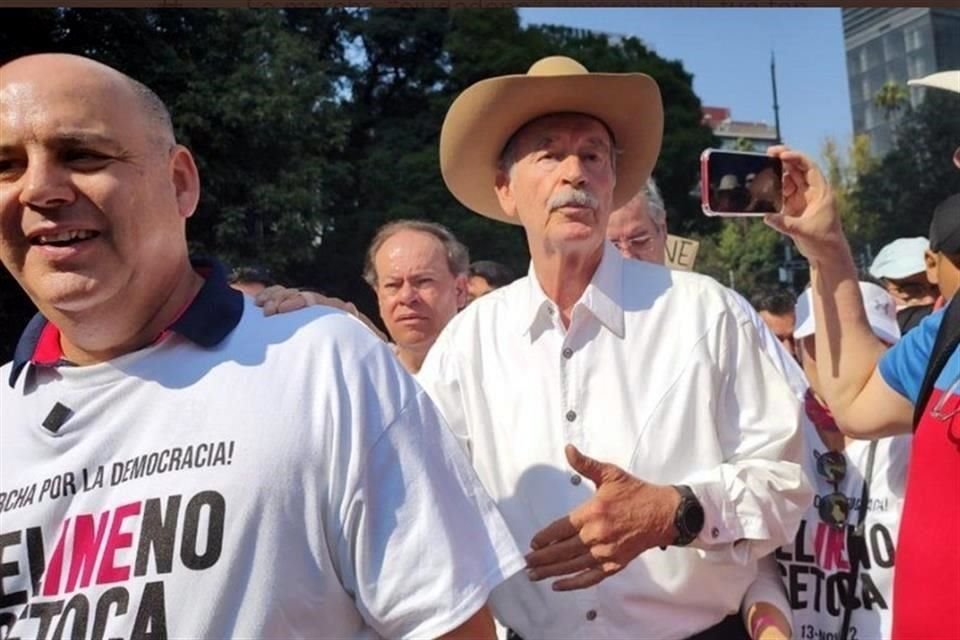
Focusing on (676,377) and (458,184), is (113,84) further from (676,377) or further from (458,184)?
(458,184)

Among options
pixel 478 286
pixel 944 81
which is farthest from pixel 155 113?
pixel 478 286

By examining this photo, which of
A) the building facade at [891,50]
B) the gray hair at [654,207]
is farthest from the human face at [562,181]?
the building facade at [891,50]

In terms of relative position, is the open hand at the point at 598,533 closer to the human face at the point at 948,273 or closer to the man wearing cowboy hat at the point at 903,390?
the man wearing cowboy hat at the point at 903,390

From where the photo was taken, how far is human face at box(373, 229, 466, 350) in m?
3.85

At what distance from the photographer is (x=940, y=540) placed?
6.77 ft

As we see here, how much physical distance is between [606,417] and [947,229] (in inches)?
39.9

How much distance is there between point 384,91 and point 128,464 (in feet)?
77.9

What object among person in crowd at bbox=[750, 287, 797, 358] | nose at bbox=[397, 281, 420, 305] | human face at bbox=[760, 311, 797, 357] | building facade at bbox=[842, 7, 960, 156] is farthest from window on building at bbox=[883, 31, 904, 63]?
nose at bbox=[397, 281, 420, 305]

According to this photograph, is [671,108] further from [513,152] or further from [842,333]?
[842,333]

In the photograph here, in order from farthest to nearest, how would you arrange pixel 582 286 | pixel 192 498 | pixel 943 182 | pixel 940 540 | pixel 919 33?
pixel 919 33
pixel 943 182
pixel 582 286
pixel 940 540
pixel 192 498

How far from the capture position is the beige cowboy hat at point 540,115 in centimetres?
267

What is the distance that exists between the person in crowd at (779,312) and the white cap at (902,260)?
0.58 meters

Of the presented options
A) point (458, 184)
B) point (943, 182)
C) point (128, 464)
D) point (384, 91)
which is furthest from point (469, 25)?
point (128, 464)

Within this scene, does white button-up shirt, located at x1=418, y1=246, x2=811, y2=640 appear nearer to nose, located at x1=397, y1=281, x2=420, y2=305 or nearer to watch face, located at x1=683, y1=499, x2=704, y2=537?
watch face, located at x1=683, y1=499, x2=704, y2=537
